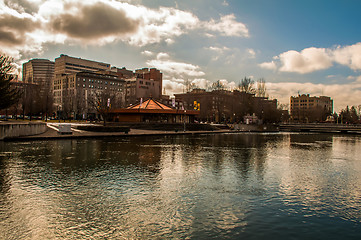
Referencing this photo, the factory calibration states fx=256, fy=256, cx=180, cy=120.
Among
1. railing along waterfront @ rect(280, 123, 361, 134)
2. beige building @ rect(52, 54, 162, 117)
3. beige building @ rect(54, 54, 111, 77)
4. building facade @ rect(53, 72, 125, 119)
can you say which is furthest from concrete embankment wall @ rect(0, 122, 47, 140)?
beige building @ rect(54, 54, 111, 77)

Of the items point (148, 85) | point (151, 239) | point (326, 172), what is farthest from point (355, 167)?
point (148, 85)

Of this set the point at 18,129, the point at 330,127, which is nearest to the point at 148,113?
the point at 18,129

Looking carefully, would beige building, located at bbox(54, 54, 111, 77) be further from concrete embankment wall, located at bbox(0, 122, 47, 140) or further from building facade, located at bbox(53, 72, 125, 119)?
concrete embankment wall, located at bbox(0, 122, 47, 140)

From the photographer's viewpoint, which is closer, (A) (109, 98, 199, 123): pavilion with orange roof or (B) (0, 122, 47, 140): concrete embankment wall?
(B) (0, 122, 47, 140): concrete embankment wall

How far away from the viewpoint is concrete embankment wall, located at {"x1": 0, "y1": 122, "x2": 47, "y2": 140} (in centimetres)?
2952

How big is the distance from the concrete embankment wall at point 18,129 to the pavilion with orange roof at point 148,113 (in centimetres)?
2736

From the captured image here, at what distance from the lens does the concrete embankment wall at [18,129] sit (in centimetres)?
2952

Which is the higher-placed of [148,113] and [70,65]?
[70,65]

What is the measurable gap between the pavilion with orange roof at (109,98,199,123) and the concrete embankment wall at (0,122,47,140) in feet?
89.8

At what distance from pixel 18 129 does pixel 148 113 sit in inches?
1385

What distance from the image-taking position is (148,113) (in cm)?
6462

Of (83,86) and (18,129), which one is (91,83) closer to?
(83,86)

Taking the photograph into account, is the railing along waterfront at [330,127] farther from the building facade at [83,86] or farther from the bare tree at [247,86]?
the building facade at [83,86]

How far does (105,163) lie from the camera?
16.6 meters
